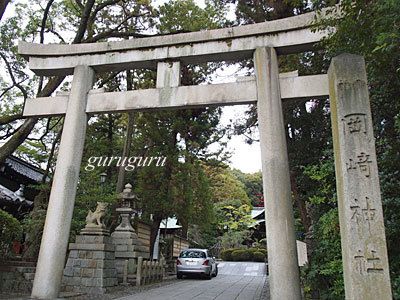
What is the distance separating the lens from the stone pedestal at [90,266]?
9594mm

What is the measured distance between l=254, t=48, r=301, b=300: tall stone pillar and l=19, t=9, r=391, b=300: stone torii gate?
2 cm

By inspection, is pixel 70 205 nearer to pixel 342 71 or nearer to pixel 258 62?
pixel 258 62

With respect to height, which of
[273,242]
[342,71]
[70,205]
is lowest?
[273,242]

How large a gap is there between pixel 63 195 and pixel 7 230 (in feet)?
16.3

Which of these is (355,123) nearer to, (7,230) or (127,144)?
(7,230)

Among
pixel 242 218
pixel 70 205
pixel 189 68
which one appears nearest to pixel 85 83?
pixel 70 205

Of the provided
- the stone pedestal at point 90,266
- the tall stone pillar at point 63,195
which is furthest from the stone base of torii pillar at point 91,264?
the tall stone pillar at point 63,195

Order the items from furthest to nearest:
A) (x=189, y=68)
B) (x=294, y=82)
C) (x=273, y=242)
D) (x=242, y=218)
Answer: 1. (x=242, y=218)
2. (x=189, y=68)
3. (x=294, y=82)
4. (x=273, y=242)

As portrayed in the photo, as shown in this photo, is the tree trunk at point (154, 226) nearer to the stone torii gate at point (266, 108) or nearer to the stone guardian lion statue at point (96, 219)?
the stone guardian lion statue at point (96, 219)

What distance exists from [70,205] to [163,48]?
13.0 ft

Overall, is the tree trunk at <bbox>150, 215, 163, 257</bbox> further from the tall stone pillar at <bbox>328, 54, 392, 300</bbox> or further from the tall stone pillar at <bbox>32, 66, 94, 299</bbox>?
the tall stone pillar at <bbox>328, 54, 392, 300</bbox>

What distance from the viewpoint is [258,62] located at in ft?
23.4

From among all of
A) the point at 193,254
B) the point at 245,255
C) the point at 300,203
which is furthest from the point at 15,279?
the point at 245,255

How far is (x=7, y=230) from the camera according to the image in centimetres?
1060
